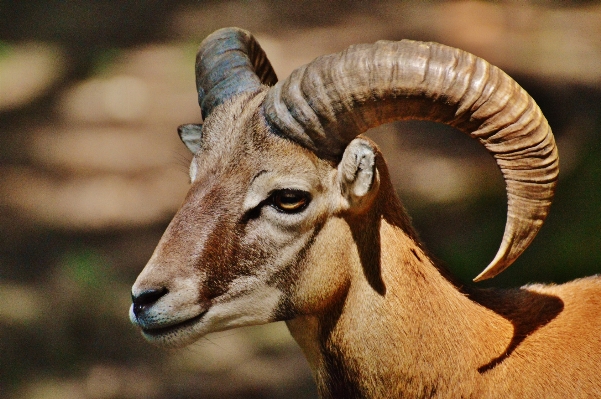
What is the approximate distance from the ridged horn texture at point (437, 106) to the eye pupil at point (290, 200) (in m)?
0.28

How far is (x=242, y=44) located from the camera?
4.72 meters

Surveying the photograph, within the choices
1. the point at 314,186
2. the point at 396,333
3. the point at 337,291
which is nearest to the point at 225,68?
the point at 314,186

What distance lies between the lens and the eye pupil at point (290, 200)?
3783 mm

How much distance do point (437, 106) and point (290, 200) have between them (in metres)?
0.92

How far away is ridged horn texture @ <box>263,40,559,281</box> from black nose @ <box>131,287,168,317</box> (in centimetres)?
110

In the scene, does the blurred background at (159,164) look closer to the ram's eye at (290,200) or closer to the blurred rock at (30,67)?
the blurred rock at (30,67)

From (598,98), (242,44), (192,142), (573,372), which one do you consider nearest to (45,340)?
(192,142)

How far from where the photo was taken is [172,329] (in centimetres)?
377

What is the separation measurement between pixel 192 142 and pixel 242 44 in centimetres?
74

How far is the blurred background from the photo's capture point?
7.32m

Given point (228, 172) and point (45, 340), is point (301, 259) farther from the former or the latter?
point (45, 340)

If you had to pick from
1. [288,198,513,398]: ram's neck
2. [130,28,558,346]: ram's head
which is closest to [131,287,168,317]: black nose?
[130,28,558,346]: ram's head

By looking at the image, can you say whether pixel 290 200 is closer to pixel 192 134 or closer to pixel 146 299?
pixel 146 299

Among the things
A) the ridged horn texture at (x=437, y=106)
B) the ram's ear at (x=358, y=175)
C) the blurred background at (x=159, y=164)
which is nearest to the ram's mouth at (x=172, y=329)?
the ram's ear at (x=358, y=175)
